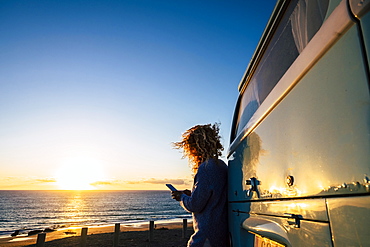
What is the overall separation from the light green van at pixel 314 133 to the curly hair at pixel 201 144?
1.18 metres

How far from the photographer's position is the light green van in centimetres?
77

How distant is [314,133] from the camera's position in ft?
3.35

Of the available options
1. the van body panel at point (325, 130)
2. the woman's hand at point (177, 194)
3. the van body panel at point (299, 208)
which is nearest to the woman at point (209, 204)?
the woman's hand at point (177, 194)

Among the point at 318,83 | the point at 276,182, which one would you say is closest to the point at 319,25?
the point at 318,83

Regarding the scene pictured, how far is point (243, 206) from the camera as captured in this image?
2.10 meters

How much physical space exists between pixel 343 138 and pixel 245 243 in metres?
1.53

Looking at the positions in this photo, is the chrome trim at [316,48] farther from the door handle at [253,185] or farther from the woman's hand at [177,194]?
the woman's hand at [177,194]

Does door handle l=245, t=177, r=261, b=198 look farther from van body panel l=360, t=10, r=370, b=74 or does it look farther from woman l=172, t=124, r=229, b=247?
van body panel l=360, t=10, r=370, b=74

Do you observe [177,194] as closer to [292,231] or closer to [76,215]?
[292,231]

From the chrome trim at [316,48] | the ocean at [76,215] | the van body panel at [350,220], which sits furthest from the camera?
the ocean at [76,215]

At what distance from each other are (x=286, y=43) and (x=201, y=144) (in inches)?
68.4

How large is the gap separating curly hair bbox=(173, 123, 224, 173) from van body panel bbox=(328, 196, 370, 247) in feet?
7.01

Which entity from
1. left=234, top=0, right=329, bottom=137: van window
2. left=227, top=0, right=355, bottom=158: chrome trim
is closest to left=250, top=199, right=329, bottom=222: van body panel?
left=227, top=0, right=355, bottom=158: chrome trim

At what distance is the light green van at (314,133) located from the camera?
77cm
